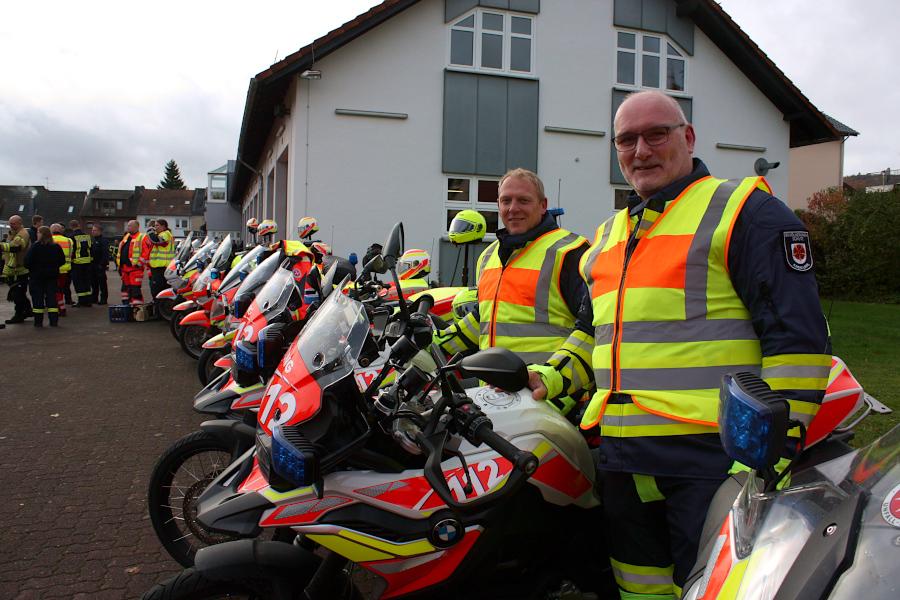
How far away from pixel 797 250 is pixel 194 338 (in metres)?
8.49

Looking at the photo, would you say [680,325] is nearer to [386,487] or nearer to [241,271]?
[386,487]

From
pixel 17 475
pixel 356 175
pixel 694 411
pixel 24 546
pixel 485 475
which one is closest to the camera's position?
pixel 694 411

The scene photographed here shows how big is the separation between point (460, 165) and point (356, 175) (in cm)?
206

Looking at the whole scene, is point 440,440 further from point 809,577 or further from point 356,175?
point 356,175

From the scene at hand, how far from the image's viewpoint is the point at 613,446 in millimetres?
2033

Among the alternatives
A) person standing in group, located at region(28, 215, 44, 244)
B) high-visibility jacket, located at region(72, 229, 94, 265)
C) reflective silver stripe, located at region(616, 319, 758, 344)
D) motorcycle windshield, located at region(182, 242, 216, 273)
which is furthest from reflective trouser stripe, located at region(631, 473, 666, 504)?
high-visibility jacket, located at region(72, 229, 94, 265)

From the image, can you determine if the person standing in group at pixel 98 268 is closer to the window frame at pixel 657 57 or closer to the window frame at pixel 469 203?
the window frame at pixel 469 203

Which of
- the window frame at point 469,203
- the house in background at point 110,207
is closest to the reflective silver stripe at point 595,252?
the window frame at point 469,203

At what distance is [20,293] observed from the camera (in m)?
13.3

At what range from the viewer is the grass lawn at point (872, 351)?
5832 mm

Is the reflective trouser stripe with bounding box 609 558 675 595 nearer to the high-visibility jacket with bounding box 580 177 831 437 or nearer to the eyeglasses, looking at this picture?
the high-visibility jacket with bounding box 580 177 831 437

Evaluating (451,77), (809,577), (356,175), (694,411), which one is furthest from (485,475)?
(451,77)

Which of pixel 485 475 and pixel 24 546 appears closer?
pixel 485 475

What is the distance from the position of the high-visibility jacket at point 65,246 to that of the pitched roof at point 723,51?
4.61 m
